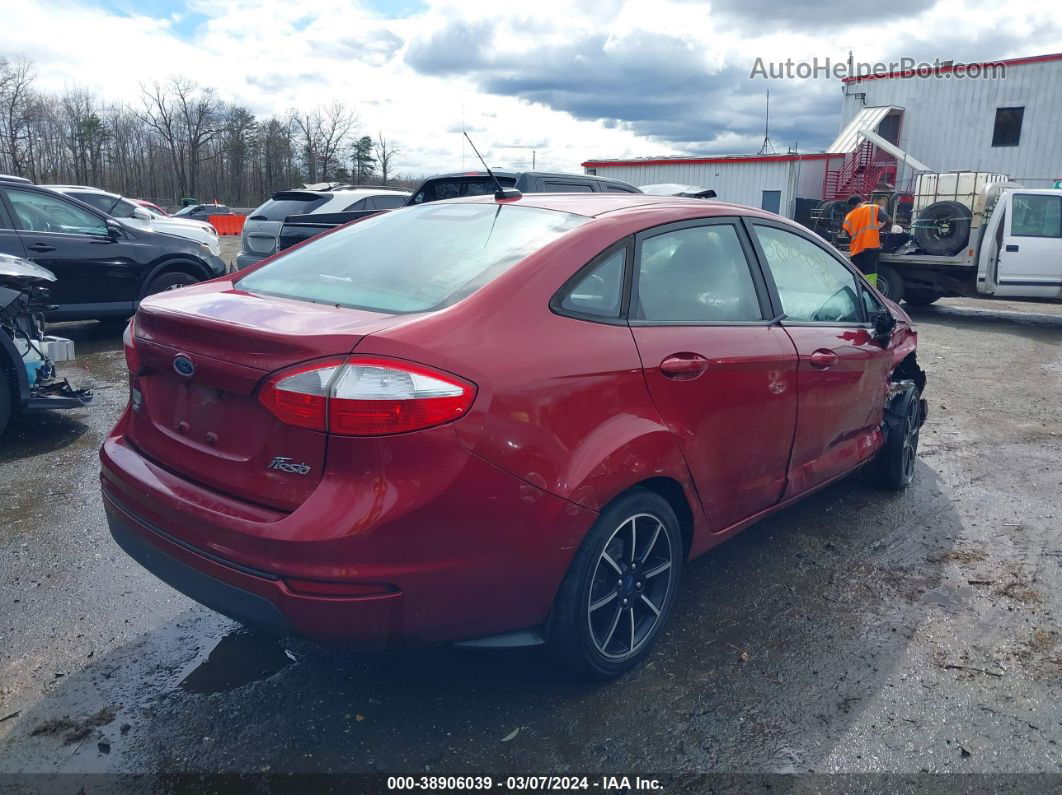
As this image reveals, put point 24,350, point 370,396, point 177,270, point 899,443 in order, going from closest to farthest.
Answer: point 370,396, point 899,443, point 24,350, point 177,270

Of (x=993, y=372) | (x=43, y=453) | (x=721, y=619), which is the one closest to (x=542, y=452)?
(x=721, y=619)

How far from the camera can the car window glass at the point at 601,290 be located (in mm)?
2639

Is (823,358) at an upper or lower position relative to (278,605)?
upper

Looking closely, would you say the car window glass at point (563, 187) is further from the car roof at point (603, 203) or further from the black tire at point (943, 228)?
the black tire at point (943, 228)

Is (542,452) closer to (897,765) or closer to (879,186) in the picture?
(897,765)

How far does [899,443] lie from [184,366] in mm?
3891

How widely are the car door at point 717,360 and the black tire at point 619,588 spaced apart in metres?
0.26

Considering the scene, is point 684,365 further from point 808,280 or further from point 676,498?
point 808,280

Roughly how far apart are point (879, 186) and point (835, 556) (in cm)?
2757

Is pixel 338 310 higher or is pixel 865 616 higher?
pixel 338 310

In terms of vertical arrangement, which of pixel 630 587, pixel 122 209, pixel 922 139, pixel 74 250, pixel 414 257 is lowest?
pixel 630 587

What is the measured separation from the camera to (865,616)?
337cm

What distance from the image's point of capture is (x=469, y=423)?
2211 mm

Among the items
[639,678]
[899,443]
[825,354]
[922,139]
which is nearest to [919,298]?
[899,443]
